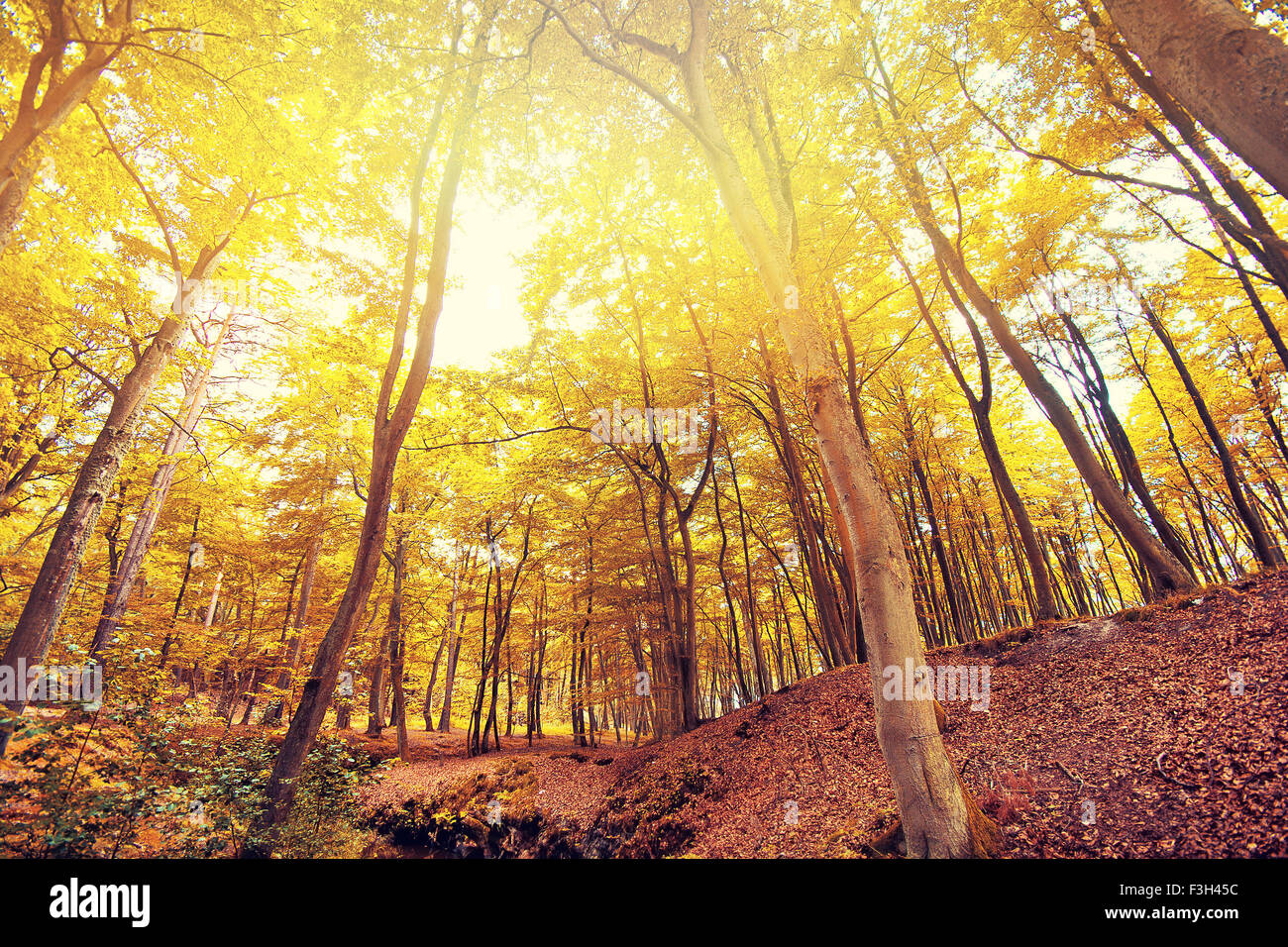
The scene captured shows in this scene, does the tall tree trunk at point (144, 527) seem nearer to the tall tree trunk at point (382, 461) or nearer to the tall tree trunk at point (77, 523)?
the tall tree trunk at point (77, 523)

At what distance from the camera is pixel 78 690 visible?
4074 millimetres

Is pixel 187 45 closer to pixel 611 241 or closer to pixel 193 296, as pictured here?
pixel 193 296

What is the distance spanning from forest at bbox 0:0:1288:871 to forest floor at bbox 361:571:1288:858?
49 mm

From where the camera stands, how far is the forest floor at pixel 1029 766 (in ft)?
10.7

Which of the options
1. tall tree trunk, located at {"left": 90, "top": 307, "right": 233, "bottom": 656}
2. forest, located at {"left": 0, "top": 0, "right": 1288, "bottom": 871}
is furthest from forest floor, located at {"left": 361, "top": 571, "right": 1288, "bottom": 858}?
tall tree trunk, located at {"left": 90, "top": 307, "right": 233, "bottom": 656}

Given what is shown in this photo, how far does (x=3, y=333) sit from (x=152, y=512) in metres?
5.52

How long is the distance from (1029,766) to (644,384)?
31.1ft

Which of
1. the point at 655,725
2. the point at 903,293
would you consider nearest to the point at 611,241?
the point at 903,293

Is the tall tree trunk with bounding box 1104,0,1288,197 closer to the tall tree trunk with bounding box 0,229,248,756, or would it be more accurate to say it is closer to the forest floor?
the forest floor

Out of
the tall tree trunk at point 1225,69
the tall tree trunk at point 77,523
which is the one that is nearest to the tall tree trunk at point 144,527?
the tall tree trunk at point 77,523

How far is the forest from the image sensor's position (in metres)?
3.72

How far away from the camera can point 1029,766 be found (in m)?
4.55

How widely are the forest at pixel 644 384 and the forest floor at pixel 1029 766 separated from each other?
1.9 inches
